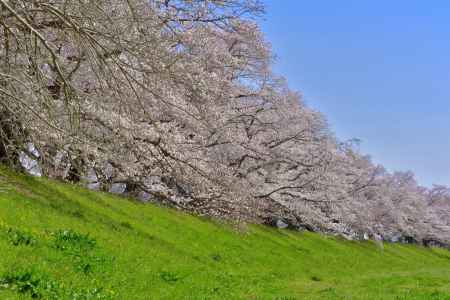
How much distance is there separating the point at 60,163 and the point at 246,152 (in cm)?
1451

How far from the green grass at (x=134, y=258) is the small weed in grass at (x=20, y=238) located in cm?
2

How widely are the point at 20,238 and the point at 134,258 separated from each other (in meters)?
3.61

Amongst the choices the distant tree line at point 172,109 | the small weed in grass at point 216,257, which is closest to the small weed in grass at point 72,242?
the distant tree line at point 172,109

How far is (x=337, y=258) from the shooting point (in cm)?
3338

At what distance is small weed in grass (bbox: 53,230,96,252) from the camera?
10.5 m

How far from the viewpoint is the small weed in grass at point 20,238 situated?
31.1 ft

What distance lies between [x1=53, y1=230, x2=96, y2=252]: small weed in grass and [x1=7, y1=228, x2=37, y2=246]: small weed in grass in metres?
0.62

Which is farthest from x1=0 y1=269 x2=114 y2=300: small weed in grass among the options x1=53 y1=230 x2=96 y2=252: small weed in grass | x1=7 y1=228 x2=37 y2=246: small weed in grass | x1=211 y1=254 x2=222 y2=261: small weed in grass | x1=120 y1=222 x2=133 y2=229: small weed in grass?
x1=211 y1=254 x2=222 y2=261: small weed in grass

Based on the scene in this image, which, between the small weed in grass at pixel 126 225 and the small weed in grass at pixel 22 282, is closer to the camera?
the small weed in grass at pixel 22 282

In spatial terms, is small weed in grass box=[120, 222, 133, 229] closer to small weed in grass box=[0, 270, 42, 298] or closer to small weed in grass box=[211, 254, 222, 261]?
small weed in grass box=[211, 254, 222, 261]

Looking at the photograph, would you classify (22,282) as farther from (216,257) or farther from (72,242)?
(216,257)

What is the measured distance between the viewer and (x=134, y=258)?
1278 centimetres

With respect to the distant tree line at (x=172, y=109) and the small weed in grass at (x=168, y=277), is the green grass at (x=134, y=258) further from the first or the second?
the distant tree line at (x=172, y=109)

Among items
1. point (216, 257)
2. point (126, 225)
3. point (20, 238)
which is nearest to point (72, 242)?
point (20, 238)
